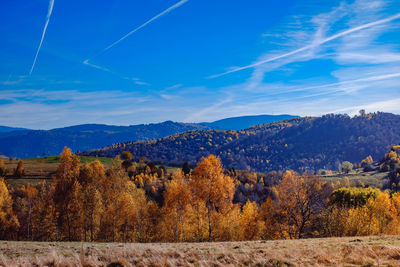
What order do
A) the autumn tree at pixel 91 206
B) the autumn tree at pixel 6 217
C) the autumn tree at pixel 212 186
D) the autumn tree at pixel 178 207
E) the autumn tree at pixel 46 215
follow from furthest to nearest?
1. the autumn tree at pixel 6 217
2. the autumn tree at pixel 46 215
3. the autumn tree at pixel 178 207
4. the autumn tree at pixel 91 206
5. the autumn tree at pixel 212 186

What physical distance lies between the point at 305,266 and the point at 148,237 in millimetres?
49318

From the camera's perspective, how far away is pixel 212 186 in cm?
3925

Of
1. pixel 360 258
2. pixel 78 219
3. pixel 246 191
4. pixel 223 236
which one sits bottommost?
pixel 246 191

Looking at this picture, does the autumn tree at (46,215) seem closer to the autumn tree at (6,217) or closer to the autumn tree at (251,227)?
the autumn tree at (6,217)

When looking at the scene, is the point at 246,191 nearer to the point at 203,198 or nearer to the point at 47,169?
the point at 203,198

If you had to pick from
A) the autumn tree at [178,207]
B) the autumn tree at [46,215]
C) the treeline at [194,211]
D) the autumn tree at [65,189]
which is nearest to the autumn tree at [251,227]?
the treeline at [194,211]

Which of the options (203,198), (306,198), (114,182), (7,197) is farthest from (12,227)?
(306,198)

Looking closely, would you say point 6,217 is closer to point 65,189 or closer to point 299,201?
point 65,189

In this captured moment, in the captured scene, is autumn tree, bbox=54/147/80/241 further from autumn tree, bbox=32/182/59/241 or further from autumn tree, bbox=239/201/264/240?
autumn tree, bbox=239/201/264/240

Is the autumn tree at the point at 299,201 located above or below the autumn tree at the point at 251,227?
above

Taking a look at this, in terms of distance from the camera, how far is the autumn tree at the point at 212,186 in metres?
39.1

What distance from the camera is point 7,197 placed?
200 feet

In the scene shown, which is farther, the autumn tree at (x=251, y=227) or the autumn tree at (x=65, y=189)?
the autumn tree at (x=251, y=227)

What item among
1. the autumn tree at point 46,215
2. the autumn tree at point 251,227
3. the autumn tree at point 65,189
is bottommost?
the autumn tree at point 251,227
